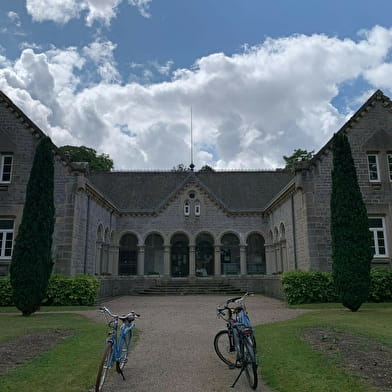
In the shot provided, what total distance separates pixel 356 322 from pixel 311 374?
5.91 metres

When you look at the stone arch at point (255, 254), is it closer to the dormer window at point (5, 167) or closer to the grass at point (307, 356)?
the grass at point (307, 356)

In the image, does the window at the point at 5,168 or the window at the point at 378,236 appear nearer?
the window at the point at 378,236

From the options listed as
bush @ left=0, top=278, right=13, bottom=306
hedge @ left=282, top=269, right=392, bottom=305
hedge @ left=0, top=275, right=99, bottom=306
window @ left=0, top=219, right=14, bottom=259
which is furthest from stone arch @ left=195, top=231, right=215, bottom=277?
bush @ left=0, top=278, right=13, bottom=306

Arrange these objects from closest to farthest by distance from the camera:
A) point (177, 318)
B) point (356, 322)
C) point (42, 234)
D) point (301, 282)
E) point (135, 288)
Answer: point (356, 322)
point (177, 318)
point (42, 234)
point (301, 282)
point (135, 288)

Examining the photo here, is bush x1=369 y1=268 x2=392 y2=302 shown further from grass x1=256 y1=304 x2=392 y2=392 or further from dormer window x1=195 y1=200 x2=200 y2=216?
dormer window x1=195 y1=200 x2=200 y2=216

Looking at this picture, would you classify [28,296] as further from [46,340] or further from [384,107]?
[384,107]

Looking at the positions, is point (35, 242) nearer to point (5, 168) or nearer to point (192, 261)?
point (5, 168)

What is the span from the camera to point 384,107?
19688mm

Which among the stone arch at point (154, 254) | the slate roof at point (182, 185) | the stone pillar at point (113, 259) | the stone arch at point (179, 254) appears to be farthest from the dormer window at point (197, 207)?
the stone pillar at point (113, 259)

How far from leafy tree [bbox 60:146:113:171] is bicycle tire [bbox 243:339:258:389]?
40.8m

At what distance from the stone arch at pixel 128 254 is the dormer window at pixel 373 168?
16772 millimetres

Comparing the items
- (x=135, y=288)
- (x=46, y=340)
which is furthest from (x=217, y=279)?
(x=46, y=340)

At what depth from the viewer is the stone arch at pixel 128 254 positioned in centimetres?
2853

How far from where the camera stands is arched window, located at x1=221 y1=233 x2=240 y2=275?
28656 mm
